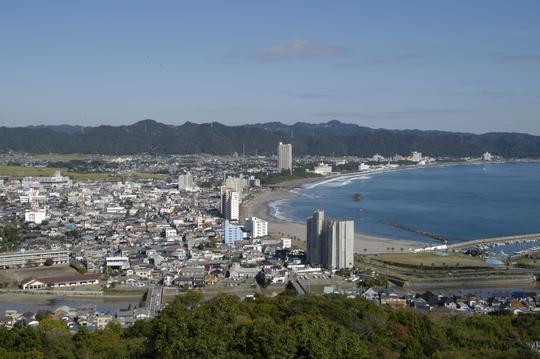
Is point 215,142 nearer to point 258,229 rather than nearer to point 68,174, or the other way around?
point 68,174

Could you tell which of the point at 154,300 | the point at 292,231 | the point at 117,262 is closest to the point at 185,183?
the point at 292,231

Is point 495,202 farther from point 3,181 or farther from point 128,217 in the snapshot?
point 3,181

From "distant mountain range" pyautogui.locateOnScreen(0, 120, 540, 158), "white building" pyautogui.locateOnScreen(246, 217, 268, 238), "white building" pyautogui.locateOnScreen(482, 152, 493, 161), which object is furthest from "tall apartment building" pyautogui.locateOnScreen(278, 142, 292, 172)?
"white building" pyautogui.locateOnScreen(246, 217, 268, 238)

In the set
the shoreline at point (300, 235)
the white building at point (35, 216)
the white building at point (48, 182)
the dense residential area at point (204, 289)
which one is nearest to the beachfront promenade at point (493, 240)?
the dense residential area at point (204, 289)

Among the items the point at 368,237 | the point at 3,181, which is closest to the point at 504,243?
the point at 368,237

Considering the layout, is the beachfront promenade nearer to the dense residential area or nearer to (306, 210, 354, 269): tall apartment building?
the dense residential area
